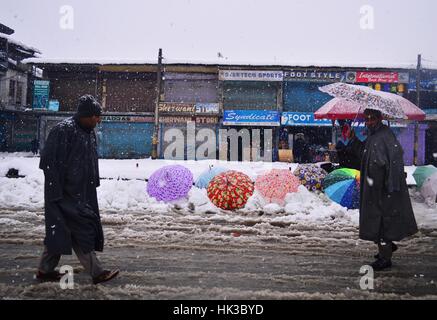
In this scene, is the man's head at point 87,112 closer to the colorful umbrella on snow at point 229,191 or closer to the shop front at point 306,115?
the colorful umbrella on snow at point 229,191

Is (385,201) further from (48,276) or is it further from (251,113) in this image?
(251,113)

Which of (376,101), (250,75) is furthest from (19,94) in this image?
(376,101)

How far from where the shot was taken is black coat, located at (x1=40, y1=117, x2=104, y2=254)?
3.37 metres

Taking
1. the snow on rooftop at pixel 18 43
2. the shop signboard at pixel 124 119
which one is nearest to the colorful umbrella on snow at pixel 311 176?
the shop signboard at pixel 124 119

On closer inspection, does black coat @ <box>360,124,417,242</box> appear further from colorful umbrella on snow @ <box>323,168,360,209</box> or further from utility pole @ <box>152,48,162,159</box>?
utility pole @ <box>152,48,162,159</box>

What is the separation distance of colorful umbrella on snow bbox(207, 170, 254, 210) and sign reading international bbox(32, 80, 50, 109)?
73.2ft

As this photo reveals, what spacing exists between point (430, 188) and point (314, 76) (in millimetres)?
17235

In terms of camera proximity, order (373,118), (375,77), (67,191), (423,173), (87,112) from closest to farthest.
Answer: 1. (67,191)
2. (87,112)
3. (373,118)
4. (423,173)
5. (375,77)

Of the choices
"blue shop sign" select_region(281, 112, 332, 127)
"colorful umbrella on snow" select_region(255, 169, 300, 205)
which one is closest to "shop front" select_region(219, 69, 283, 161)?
"blue shop sign" select_region(281, 112, 332, 127)

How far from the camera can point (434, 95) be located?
25875 mm

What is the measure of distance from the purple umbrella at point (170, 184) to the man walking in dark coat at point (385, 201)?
189 inches

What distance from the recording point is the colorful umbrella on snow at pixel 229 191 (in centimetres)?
786

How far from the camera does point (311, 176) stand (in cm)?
923
